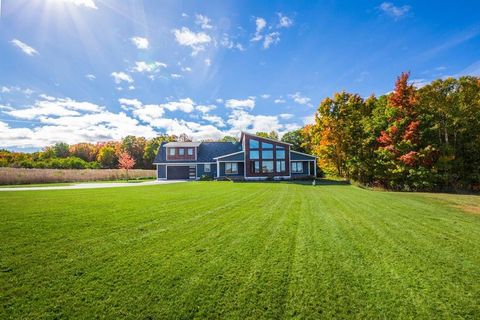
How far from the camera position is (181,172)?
30734mm

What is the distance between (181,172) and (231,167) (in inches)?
305

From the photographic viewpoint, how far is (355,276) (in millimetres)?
3301

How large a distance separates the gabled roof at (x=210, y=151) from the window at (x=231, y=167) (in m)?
2.81

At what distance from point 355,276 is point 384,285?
1.23ft

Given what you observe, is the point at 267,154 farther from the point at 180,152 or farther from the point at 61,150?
the point at 61,150

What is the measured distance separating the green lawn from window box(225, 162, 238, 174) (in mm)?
22093

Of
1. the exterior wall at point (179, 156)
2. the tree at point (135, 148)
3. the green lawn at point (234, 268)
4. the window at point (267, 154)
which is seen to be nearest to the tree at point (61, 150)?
the tree at point (135, 148)

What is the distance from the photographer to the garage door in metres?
30.5

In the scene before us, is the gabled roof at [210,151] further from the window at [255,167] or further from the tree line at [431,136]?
the tree line at [431,136]

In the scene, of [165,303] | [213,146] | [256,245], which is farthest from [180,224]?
[213,146]

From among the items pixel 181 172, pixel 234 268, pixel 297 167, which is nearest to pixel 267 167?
pixel 297 167

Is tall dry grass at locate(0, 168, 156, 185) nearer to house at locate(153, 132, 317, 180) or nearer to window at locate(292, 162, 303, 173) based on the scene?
house at locate(153, 132, 317, 180)

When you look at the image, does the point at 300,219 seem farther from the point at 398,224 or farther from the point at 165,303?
the point at 165,303

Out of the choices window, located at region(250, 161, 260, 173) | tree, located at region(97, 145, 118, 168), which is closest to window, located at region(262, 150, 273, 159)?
window, located at region(250, 161, 260, 173)
